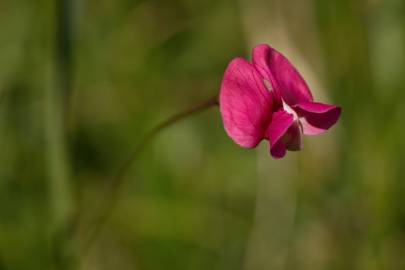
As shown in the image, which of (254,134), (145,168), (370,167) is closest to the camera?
(254,134)

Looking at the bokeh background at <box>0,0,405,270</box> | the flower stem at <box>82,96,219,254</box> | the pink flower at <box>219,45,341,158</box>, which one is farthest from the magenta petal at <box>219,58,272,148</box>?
the bokeh background at <box>0,0,405,270</box>

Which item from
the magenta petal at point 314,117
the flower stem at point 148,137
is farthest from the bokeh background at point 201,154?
the magenta petal at point 314,117

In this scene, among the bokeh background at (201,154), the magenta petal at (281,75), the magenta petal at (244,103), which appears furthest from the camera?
the bokeh background at (201,154)

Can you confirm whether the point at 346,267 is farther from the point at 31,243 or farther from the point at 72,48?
the point at 72,48

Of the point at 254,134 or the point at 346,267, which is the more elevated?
the point at 254,134

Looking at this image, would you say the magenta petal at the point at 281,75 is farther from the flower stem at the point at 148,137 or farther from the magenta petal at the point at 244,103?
the flower stem at the point at 148,137

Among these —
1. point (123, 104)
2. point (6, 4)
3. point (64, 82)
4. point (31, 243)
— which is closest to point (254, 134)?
point (64, 82)

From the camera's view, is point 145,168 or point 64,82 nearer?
point 64,82

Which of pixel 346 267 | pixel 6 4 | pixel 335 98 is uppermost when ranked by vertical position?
pixel 6 4
